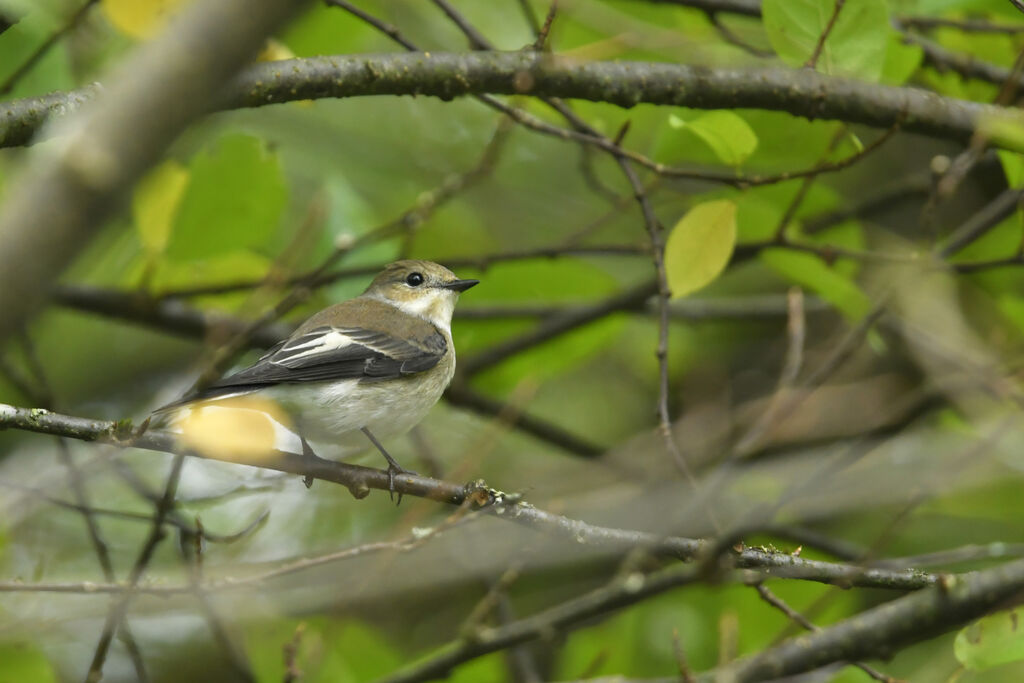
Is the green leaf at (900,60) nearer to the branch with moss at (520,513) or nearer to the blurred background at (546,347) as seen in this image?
the blurred background at (546,347)

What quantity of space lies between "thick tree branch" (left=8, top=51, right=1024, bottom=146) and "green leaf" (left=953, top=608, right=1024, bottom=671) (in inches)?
74.3

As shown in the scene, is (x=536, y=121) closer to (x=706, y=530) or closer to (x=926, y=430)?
(x=706, y=530)

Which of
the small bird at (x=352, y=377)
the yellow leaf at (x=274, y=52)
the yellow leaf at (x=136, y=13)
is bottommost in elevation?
the small bird at (x=352, y=377)

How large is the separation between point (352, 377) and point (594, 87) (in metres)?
1.71

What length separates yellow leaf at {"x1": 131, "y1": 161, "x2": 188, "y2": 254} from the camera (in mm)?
4266

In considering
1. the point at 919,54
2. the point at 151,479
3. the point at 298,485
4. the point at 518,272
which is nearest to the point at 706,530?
→ the point at 518,272

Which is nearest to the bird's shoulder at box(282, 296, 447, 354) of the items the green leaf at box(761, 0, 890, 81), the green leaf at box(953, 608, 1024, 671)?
Answer: the green leaf at box(761, 0, 890, 81)

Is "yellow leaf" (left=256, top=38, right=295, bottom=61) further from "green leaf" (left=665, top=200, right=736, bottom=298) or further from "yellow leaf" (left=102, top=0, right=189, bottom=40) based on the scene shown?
"green leaf" (left=665, top=200, right=736, bottom=298)

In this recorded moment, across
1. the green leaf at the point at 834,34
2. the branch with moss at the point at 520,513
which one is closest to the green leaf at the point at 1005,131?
the green leaf at the point at 834,34

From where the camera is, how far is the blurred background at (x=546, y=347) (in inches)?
152

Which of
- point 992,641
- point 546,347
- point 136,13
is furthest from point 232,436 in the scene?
point 546,347

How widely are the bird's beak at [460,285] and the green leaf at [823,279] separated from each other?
1.49 m

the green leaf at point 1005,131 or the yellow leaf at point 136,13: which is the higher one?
the yellow leaf at point 136,13

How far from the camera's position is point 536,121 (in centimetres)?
420
